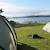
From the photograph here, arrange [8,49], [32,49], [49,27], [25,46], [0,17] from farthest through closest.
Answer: [49,27] → [25,46] → [32,49] → [0,17] → [8,49]

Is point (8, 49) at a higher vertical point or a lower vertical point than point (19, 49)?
higher

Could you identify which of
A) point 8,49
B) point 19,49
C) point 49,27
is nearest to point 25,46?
point 19,49

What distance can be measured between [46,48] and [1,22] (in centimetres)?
629

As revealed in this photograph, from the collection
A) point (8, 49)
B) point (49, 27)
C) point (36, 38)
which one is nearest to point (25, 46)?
point (36, 38)

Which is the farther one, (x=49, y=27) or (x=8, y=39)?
(x=49, y=27)

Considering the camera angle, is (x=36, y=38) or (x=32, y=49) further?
(x=36, y=38)

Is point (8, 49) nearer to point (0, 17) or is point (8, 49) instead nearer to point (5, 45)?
point (5, 45)

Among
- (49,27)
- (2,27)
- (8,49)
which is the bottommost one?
(49,27)

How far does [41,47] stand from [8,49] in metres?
7.05

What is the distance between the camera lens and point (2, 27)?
9555mm

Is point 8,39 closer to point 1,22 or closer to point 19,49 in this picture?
point 1,22

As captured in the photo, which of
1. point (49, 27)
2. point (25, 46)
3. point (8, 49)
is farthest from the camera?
point (49, 27)

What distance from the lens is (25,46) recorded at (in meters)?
16.3

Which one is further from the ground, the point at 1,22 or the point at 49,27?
the point at 1,22
